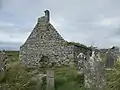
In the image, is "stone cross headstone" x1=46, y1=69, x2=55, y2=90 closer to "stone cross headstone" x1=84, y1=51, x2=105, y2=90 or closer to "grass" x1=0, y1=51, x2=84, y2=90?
"grass" x1=0, y1=51, x2=84, y2=90

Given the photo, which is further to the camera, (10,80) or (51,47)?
(51,47)

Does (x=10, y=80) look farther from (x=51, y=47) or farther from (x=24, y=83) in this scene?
(x=51, y=47)

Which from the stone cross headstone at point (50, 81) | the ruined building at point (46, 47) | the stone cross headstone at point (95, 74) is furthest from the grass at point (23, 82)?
the ruined building at point (46, 47)

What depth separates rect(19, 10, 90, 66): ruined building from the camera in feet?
82.3

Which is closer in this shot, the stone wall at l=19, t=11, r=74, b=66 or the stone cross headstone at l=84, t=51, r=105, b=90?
the stone cross headstone at l=84, t=51, r=105, b=90

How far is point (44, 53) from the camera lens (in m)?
26.0

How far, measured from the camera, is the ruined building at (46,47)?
82.3 ft

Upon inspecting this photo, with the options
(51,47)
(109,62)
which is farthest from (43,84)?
(51,47)

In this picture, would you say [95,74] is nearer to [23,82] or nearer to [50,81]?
[50,81]

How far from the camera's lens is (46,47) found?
85.5 ft

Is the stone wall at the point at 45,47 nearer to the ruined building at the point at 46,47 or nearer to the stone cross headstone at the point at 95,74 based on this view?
the ruined building at the point at 46,47

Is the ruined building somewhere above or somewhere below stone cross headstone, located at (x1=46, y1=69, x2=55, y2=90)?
above

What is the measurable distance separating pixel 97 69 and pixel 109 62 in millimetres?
9071

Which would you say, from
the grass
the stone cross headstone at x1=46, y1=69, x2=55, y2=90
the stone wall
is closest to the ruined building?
the stone wall
